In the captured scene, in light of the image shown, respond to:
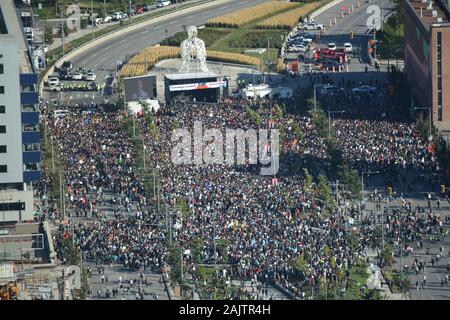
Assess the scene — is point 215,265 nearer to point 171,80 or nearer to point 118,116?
point 118,116

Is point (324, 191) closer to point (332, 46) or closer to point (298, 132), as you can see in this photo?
point (298, 132)

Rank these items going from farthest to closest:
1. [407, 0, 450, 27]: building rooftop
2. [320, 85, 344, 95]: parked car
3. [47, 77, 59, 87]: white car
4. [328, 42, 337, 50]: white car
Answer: [328, 42, 337, 50]: white car → [47, 77, 59, 87]: white car → [320, 85, 344, 95]: parked car → [407, 0, 450, 27]: building rooftop

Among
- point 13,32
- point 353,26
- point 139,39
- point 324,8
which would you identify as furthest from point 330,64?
point 13,32

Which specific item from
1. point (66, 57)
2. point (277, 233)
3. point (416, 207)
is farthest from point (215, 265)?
point (66, 57)

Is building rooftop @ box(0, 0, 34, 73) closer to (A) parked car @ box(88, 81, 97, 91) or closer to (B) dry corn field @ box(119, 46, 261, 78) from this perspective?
(A) parked car @ box(88, 81, 97, 91)

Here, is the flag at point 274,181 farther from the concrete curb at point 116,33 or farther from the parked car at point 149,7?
the parked car at point 149,7

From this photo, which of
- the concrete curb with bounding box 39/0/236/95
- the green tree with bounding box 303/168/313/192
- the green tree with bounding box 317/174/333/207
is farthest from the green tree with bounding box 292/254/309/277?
the concrete curb with bounding box 39/0/236/95
